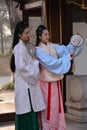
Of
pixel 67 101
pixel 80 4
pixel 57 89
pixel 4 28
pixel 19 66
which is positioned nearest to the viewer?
pixel 19 66

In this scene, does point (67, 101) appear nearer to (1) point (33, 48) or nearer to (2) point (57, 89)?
(2) point (57, 89)

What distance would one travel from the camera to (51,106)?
4.55m

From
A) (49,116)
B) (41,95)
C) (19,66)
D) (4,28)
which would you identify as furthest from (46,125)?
(4,28)

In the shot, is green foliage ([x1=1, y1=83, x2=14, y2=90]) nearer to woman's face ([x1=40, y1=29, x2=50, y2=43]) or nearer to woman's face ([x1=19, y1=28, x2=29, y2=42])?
woman's face ([x1=40, y1=29, x2=50, y2=43])

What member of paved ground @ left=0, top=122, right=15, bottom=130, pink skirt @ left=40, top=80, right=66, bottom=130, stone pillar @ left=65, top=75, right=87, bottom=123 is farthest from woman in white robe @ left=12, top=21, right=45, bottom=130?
stone pillar @ left=65, top=75, right=87, bottom=123

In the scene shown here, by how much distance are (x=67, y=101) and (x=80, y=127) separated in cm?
71

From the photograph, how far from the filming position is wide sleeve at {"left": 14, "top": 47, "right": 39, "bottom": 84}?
13.7 ft

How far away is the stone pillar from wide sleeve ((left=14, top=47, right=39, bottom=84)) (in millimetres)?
1653

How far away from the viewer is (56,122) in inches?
183

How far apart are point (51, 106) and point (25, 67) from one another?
670 millimetres

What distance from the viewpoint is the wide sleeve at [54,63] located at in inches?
171

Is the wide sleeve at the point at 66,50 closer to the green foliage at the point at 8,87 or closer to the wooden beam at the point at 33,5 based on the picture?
the wooden beam at the point at 33,5

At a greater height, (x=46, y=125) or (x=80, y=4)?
(x=80, y=4)

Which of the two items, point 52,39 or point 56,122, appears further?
point 52,39
